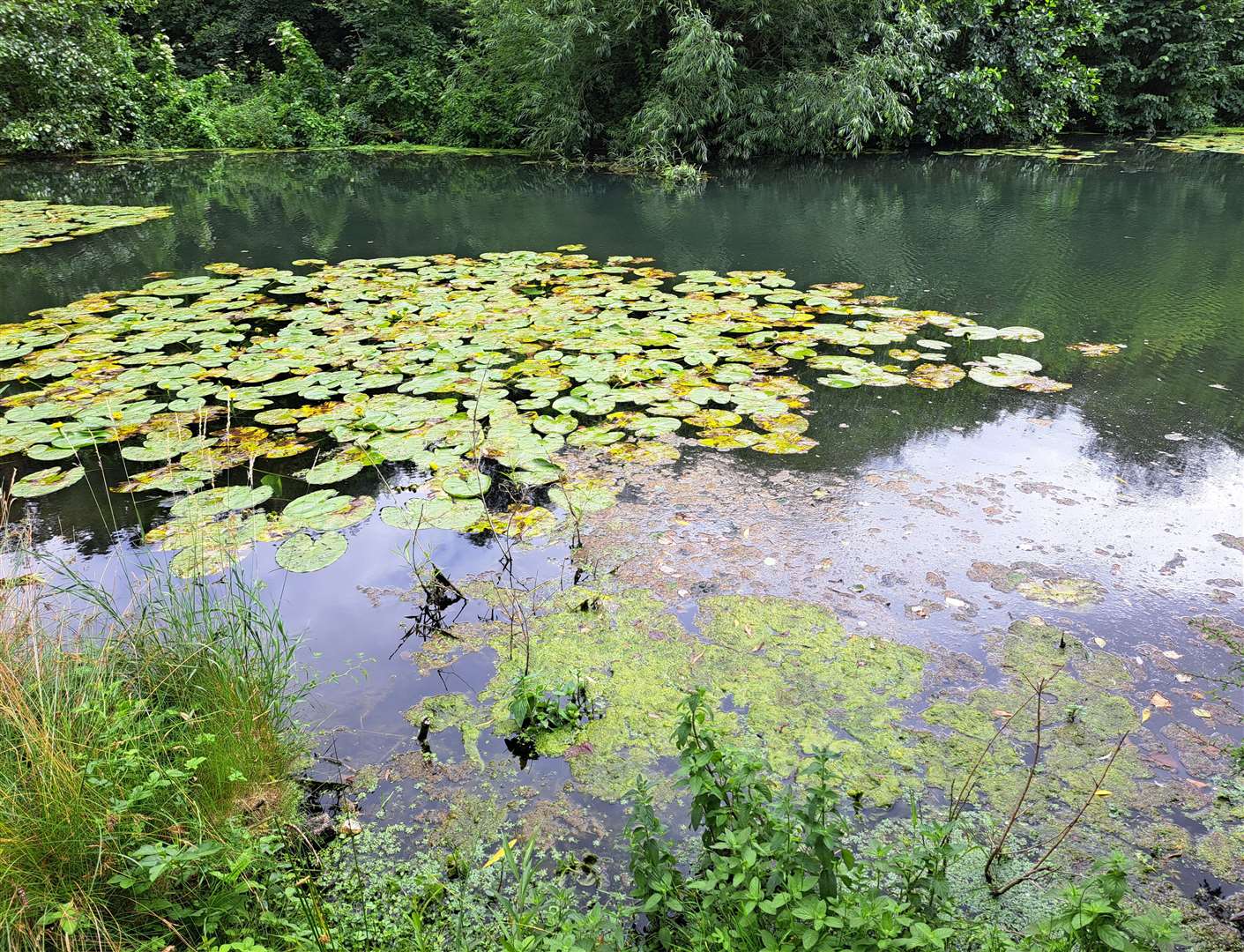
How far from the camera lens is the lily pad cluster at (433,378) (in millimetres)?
3326

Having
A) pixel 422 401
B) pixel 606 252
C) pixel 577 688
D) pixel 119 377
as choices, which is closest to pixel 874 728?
pixel 577 688

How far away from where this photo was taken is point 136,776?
1.68 m

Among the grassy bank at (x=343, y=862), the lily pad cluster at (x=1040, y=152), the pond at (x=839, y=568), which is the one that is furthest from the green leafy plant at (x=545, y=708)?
the lily pad cluster at (x=1040, y=152)

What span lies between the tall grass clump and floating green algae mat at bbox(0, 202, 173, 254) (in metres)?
7.33

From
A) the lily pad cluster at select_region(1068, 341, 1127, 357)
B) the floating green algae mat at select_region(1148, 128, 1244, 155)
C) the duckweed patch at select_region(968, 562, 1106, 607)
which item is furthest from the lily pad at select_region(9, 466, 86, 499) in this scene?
the floating green algae mat at select_region(1148, 128, 1244, 155)

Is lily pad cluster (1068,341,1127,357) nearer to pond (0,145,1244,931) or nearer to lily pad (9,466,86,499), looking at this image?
pond (0,145,1244,931)

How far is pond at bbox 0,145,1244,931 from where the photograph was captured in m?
2.05

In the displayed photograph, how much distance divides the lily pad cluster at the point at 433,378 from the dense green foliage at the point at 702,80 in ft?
21.2

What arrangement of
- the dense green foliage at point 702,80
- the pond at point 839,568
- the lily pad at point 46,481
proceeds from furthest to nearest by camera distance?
the dense green foliage at point 702,80 < the lily pad at point 46,481 < the pond at point 839,568

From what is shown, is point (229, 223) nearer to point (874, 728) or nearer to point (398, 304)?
point (398, 304)

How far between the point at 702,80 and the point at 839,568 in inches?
398

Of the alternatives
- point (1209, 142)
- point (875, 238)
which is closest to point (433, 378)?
point (875, 238)

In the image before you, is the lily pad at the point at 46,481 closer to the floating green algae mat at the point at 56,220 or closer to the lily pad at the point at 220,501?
the lily pad at the point at 220,501

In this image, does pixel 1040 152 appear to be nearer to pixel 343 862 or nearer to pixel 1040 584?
pixel 1040 584
